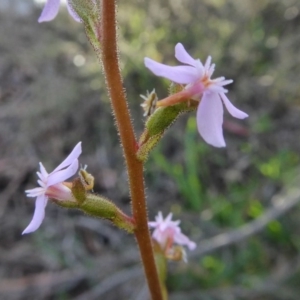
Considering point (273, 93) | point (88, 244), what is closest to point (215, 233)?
point (88, 244)

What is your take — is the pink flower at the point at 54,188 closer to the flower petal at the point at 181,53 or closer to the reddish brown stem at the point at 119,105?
the reddish brown stem at the point at 119,105

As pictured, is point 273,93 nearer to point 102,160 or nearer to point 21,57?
point 102,160

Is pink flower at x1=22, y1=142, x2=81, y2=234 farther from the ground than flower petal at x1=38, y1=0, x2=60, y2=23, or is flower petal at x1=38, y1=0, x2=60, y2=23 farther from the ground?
flower petal at x1=38, y1=0, x2=60, y2=23

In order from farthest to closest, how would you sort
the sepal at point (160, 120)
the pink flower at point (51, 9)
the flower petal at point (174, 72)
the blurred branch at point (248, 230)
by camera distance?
1. the blurred branch at point (248, 230)
2. the pink flower at point (51, 9)
3. the sepal at point (160, 120)
4. the flower petal at point (174, 72)

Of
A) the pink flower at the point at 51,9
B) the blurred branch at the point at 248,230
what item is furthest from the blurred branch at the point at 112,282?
the pink flower at the point at 51,9

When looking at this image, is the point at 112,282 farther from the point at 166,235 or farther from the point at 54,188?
the point at 54,188

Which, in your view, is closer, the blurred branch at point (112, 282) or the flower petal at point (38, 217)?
the flower petal at point (38, 217)

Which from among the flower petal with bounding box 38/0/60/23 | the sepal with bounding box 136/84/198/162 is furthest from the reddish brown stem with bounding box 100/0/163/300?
the flower petal with bounding box 38/0/60/23

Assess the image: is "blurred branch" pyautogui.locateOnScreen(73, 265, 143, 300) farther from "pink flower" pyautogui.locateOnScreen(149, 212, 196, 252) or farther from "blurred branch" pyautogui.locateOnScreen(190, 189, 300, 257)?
"pink flower" pyautogui.locateOnScreen(149, 212, 196, 252)
